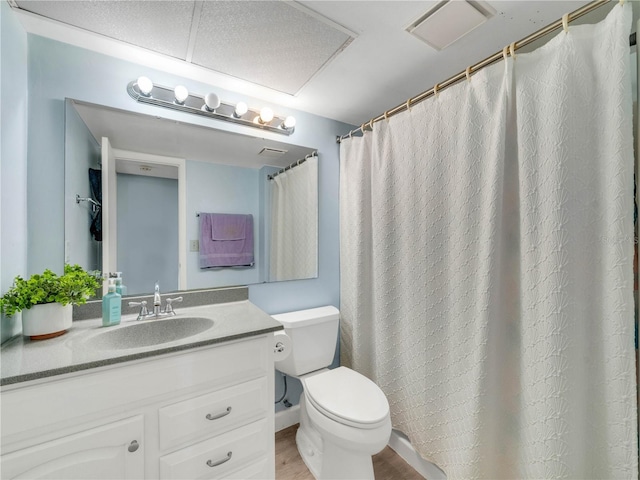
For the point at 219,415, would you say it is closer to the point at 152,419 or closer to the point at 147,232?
the point at 152,419

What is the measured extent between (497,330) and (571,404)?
294mm

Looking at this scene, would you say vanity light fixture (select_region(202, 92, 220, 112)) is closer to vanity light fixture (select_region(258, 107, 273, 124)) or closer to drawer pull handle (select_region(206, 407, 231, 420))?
vanity light fixture (select_region(258, 107, 273, 124))

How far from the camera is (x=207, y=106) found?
145 centimetres

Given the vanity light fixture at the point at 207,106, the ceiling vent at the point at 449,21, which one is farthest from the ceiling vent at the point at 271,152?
the ceiling vent at the point at 449,21

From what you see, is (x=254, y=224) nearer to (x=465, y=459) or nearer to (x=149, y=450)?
(x=149, y=450)

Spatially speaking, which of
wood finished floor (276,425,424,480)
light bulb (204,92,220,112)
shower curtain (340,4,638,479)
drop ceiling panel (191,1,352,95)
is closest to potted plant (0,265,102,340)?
light bulb (204,92,220,112)

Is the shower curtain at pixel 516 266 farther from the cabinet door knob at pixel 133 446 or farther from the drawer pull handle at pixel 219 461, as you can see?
the cabinet door knob at pixel 133 446

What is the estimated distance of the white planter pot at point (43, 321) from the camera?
3.02ft

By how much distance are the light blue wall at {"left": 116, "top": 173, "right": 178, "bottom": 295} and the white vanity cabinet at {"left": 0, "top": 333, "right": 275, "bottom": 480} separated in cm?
60

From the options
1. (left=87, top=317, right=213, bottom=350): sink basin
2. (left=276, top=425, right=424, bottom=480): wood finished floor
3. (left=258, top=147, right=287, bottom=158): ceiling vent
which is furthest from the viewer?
(left=258, top=147, right=287, bottom=158): ceiling vent

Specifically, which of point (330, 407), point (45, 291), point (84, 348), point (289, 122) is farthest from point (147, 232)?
point (330, 407)

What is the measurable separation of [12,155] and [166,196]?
1.75ft

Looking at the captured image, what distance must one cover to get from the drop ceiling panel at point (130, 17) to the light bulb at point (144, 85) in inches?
5.5

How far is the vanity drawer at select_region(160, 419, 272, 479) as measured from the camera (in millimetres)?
911
